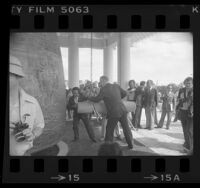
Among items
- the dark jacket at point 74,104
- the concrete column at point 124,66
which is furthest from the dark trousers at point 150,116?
the dark jacket at point 74,104

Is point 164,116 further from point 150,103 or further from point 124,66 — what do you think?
point 124,66

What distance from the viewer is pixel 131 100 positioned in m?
5.24

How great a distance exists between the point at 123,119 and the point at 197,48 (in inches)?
61.2

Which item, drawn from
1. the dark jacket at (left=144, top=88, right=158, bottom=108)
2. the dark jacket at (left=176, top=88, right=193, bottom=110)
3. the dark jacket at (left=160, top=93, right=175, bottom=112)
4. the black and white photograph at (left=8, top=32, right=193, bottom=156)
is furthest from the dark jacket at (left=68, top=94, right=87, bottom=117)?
the dark jacket at (left=176, top=88, right=193, bottom=110)

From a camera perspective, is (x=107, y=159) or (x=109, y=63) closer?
(x=107, y=159)

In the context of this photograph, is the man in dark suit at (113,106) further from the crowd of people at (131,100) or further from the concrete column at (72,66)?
the concrete column at (72,66)

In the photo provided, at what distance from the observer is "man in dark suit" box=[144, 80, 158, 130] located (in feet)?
17.1

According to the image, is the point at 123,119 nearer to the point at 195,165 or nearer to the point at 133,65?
the point at 133,65

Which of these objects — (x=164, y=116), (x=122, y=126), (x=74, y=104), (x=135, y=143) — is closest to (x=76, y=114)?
(x=74, y=104)

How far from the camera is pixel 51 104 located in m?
5.12

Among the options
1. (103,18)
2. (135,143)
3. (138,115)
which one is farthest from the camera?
(138,115)

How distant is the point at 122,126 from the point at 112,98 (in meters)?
0.46

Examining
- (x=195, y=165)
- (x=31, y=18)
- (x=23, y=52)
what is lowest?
(x=195, y=165)
